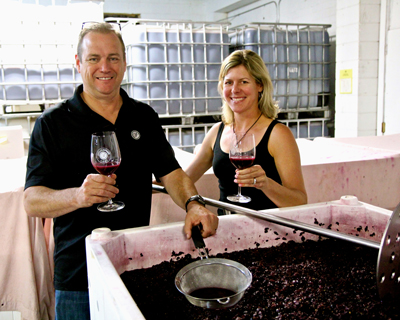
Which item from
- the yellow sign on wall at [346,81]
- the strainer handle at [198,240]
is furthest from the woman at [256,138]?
the yellow sign on wall at [346,81]

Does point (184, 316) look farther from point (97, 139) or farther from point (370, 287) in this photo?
point (97, 139)

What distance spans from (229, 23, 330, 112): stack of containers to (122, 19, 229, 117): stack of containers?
297 millimetres

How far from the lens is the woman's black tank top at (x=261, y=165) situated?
1732 mm

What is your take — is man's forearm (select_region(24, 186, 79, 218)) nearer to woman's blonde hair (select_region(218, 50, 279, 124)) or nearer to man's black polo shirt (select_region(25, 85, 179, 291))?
man's black polo shirt (select_region(25, 85, 179, 291))

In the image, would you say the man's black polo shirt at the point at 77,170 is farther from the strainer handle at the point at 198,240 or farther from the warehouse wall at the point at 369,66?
the warehouse wall at the point at 369,66

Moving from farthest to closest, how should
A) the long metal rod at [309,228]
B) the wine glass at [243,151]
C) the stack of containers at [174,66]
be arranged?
the stack of containers at [174,66] → the wine glass at [243,151] → the long metal rod at [309,228]

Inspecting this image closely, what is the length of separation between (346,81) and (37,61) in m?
2.77

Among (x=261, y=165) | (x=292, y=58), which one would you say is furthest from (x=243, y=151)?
(x=292, y=58)

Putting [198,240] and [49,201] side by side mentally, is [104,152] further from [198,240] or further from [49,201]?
[198,240]

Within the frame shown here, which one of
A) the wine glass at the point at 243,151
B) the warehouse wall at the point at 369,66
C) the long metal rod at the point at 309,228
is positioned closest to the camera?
the long metal rod at the point at 309,228

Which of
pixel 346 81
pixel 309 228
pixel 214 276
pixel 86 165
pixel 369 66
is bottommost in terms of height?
pixel 214 276

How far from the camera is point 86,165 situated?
1.35 metres

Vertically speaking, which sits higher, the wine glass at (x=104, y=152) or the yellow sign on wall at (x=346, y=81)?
the yellow sign on wall at (x=346, y=81)

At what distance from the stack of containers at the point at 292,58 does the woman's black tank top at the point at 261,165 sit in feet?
5.62
